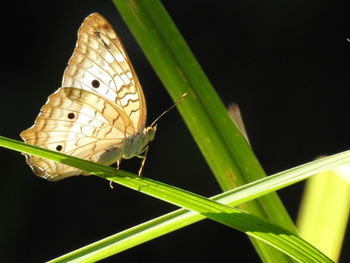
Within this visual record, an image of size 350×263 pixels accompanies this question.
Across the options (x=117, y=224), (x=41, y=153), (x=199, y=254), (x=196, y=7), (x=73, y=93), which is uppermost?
(x=196, y=7)

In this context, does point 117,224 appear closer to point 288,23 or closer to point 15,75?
point 15,75

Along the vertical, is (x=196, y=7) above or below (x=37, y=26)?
below

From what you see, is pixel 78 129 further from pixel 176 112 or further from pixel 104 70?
pixel 176 112

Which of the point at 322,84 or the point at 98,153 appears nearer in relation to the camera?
the point at 98,153

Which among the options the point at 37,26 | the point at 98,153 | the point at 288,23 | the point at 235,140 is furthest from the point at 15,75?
the point at 235,140

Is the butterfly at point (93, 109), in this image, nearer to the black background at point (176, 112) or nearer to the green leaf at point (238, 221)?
the green leaf at point (238, 221)

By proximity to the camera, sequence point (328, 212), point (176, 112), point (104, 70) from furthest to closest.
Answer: point (176, 112), point (104, 70), point (328, 212)

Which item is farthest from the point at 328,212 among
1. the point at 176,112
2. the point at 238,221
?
the point at 176,112
